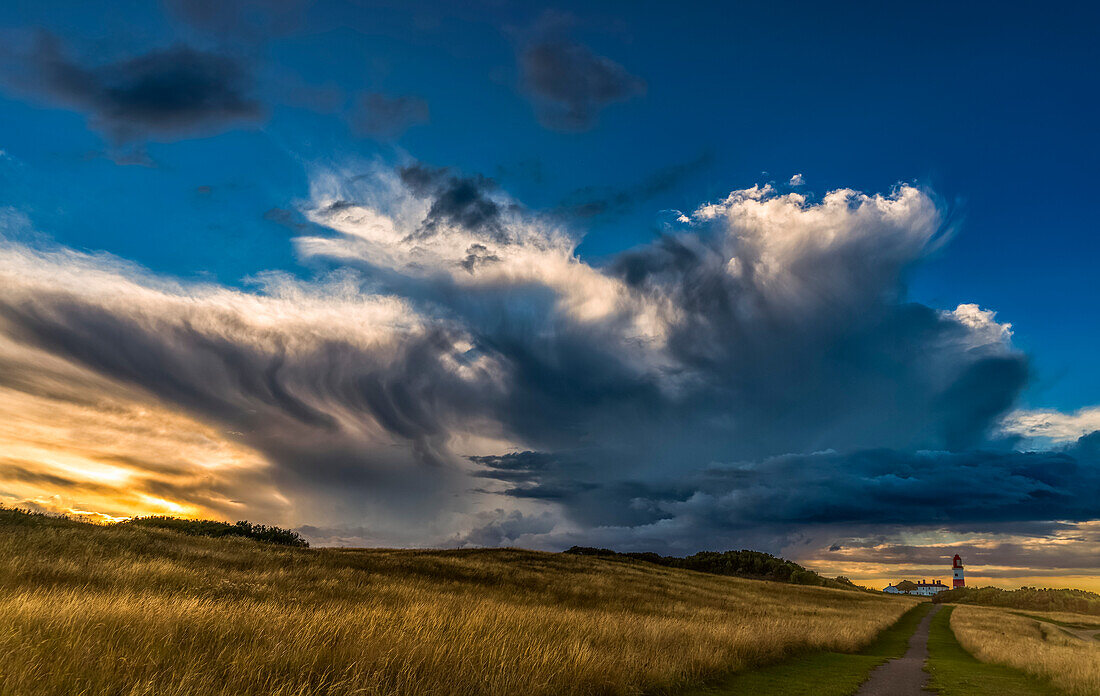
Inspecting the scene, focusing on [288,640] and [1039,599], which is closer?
[288,640]

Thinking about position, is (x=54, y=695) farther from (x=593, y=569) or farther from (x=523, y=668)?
(x=593, y=569)

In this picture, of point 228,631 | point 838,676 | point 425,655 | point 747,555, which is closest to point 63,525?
point 228,631

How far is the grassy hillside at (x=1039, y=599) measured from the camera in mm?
100125

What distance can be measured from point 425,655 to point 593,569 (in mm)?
50647

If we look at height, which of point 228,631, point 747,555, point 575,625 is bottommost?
point 747,555

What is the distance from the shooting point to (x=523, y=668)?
34.5 ft

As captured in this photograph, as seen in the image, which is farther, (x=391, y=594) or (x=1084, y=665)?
(x=391, y=594)

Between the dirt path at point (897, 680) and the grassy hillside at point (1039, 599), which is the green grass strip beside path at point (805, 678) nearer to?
the dirt path at point (897, 680)

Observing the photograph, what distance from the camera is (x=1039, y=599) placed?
348 feet

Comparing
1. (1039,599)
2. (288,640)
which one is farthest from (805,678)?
(1039,599)

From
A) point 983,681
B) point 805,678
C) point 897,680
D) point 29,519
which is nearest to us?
point 805,678

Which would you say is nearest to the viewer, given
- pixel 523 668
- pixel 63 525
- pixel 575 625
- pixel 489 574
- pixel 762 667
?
pixel 523 668

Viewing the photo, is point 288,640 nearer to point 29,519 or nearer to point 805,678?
point 805,678

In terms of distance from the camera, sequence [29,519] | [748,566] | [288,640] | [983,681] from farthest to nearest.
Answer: [748,566] < [29,519] < [983,681] < [288,640]
